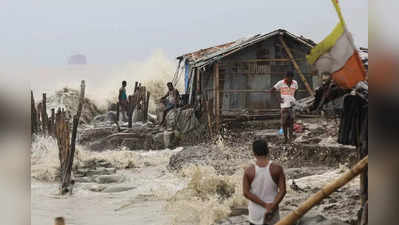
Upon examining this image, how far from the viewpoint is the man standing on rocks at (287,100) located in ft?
16.1

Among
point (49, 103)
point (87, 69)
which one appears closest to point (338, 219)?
point (87, 69)

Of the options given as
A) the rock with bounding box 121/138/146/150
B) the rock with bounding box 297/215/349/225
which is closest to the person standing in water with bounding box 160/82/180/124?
the rock with bounding box 121/138/146/150

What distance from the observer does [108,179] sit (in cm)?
553

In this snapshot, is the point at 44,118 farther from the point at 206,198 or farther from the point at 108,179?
the point at 206,198

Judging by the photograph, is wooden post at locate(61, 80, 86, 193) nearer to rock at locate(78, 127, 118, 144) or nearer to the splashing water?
rock at locate(78, 127, 118, 144)

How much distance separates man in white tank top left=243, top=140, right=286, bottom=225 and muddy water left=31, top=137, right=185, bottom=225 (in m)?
1.36

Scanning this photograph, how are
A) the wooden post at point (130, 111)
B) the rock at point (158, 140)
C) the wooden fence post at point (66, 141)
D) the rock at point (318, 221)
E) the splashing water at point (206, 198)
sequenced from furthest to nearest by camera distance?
the wooden post at point (130, 111), the rock at point (158, 140), the wooden fence post at point (66, 141), the splashing water at point (206, 198), the rock at point (318, 221)

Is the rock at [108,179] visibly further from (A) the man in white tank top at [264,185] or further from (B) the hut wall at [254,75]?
(A) the man in white tank top at [264,185]

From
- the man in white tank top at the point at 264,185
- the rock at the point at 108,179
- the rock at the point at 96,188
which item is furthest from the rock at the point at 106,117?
the man in white tank top at the point at 264,185

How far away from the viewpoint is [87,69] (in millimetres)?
5598

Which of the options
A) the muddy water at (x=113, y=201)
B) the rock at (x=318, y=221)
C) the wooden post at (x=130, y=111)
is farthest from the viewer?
the wooden post at (x=130, y=111)

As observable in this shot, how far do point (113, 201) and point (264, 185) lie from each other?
6.58ft

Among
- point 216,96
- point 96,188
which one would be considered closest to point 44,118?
point 96,188

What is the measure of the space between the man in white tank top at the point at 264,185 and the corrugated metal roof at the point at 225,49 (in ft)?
5.73
